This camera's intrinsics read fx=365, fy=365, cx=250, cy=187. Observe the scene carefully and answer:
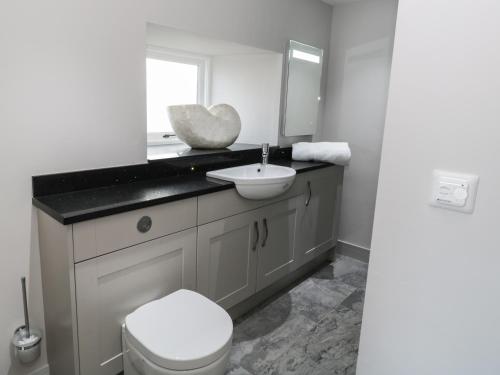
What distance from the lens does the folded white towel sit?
2.67 meters

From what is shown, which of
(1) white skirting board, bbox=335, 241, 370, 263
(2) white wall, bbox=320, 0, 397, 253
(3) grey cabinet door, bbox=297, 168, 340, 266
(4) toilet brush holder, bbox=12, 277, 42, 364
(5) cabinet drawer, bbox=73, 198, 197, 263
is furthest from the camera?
(1) white skirting board, bbox=335, 241, 370, 263

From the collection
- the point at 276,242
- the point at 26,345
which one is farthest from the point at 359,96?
the point at 26,345

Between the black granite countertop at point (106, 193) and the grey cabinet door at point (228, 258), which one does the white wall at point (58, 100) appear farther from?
the grey cabinet door at point (228, 258)

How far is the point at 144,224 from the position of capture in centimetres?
151

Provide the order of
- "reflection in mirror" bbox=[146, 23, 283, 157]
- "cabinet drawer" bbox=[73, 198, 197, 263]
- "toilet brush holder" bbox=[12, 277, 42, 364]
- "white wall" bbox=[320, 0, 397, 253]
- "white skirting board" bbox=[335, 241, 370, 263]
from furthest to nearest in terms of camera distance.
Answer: "white skirting board" bbox=[335, 241, 370, 263] → "white wall" bbox=[320, 0, 397, 253] → "reflection in mirror" bbox=[146, 23, 283, 157] → "toilet brush holder" bbox=[12, 277, 42, 364] → "cabinet drawer" bbox=[73, 198, 197, 263]

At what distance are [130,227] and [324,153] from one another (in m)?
1.63

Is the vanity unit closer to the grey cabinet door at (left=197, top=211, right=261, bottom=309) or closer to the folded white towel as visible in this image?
the grey cabinet door at (left=197, top=211, right=261, bottom=309)

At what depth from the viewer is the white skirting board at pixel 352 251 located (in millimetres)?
3117

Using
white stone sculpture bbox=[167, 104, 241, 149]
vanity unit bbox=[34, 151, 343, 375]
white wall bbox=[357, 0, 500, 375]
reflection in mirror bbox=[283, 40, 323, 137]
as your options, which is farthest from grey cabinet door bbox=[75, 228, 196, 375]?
reflection in mirror bbox=[283, 40, 323, 137]

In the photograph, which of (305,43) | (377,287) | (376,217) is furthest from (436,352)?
(305,43)

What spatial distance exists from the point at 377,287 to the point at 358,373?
12.2 inches

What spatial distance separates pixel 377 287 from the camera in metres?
1.11

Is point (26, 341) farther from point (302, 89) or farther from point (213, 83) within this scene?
point (302, 89)

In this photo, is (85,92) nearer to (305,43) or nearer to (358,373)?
(358,373)
